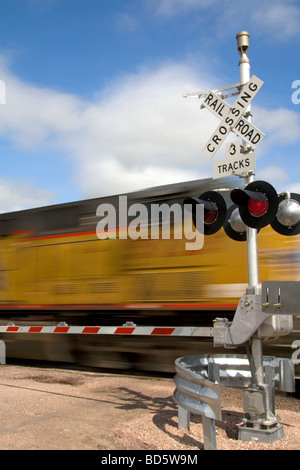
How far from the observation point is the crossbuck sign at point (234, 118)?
→ 4953mm

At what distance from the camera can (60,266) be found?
33.6 feet

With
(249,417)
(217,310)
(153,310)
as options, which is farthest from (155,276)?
(249,417)

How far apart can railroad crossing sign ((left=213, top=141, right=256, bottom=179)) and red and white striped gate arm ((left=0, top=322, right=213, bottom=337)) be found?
2730 millimetres

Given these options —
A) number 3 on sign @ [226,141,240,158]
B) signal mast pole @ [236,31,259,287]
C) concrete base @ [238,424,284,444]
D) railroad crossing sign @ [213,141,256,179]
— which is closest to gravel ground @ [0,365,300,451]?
concrete base @ [238,424,284,444]

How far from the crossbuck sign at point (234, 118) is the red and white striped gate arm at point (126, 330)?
3.01 meters

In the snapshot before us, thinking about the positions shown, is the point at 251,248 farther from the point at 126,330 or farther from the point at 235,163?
the point at 126,330

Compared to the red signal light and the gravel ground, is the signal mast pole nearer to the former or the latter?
the red signal light

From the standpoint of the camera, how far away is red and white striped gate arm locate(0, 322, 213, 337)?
23.7 feet

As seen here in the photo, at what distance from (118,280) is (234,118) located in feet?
16.7

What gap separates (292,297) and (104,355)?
19.5 feet

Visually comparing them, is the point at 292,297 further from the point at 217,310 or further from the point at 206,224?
the point at 217,310

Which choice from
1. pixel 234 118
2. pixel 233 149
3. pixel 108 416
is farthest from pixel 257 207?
pixel 108 416
